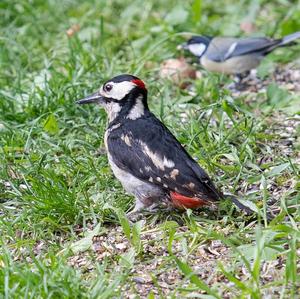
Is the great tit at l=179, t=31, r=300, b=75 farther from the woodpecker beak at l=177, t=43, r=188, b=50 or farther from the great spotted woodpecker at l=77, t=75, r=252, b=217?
the great spotted woodpecker at l=77, t=75, r=252, b=217

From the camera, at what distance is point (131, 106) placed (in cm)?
566

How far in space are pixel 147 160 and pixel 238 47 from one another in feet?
9.80

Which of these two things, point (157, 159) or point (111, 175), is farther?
point (111, 175)

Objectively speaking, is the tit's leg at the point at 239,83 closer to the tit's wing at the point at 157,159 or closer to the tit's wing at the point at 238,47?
the tit's wing at the point at 238,47

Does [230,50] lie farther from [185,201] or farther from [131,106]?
[185,201]

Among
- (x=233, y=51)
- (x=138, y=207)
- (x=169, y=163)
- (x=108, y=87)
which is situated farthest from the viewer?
(x=233, y=51)

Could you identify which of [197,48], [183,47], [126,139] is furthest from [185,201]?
[183,47]

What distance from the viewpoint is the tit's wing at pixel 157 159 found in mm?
5035

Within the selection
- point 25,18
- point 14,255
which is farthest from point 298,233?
point 25,18

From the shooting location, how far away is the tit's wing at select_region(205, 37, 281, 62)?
777 centimetres

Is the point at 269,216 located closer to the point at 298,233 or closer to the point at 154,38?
the point at 298,233

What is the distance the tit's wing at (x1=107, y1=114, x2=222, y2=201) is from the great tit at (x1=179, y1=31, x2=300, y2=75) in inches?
93.4

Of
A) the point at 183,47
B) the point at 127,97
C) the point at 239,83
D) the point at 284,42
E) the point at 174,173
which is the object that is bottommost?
the point at 239,83

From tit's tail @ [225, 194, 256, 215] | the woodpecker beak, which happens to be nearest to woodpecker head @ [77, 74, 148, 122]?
tit's tail @ [225, 194, 256, 215]
